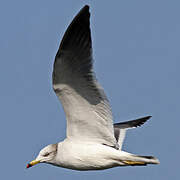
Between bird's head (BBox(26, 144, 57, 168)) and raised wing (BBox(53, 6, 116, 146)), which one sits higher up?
raised wing (BBox(53, 6, 116, 146))

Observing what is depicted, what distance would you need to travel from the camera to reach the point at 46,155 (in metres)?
12.0

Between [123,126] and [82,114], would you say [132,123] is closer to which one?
[123,126]

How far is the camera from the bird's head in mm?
11930

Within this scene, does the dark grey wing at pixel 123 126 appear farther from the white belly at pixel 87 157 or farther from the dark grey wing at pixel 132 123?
the white belly at pixel 87 157

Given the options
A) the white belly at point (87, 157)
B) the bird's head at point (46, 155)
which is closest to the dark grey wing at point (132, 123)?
the white belly at point (87, 157)

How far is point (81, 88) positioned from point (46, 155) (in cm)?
172

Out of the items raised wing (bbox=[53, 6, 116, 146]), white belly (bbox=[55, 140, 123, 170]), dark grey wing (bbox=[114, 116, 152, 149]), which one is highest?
raised wing (bbox=[53, 6, 116, 146])

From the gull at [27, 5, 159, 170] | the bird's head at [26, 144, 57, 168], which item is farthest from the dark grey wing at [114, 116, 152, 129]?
the bird's head at [26, 144, 57, 168]

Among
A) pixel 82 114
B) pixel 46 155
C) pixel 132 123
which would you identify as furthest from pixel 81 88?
pixel 132 123

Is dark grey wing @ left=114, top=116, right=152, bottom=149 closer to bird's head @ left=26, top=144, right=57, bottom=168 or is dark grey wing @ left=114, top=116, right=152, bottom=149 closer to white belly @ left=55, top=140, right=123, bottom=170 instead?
white belly @ left=55, top=140, right=123, bottom=170

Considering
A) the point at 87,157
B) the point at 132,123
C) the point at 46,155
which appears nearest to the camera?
the point at 87,157

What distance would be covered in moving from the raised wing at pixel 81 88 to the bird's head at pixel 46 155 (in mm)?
461

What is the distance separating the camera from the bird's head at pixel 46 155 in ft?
39.1

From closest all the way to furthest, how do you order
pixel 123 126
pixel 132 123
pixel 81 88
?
pixel 81 88 < pixel 123 126 < pixel 132 123
